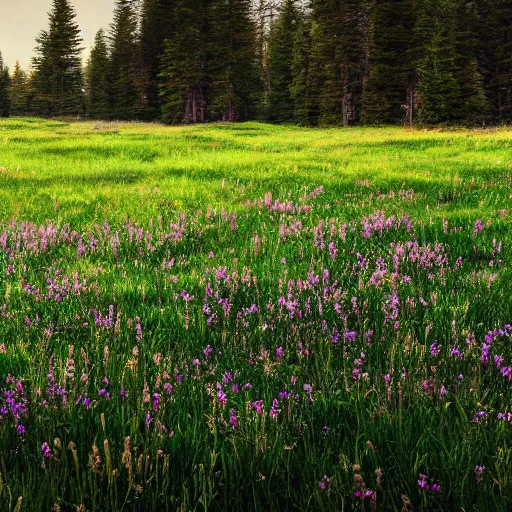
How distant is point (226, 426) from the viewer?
6.27 ft

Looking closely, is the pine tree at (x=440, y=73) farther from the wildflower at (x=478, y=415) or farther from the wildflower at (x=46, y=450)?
the wildflower at (x=46, y=450)

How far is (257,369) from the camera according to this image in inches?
98.2

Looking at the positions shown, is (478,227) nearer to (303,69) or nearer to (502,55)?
(502,55)

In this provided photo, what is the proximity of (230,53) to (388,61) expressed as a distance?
2103 centimetres

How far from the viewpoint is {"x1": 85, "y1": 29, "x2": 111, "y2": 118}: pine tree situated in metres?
86.2

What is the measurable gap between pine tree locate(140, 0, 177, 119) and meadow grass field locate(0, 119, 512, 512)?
7169cm

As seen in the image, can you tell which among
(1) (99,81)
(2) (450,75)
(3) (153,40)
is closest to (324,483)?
(2) (450,75)

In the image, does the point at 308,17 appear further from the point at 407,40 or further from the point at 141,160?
the point at 141,160

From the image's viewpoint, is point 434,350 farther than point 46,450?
Yes

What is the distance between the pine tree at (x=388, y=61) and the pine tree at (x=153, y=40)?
29599 mm

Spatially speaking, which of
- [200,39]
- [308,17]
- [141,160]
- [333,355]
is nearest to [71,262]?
[333,355]

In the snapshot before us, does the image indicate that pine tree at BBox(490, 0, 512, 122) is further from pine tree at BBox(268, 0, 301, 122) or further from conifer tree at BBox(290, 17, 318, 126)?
pine tree at BBox(268, 0, 301, 122)

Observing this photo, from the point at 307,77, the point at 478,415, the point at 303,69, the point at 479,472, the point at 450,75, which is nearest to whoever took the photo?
the point at 479,472

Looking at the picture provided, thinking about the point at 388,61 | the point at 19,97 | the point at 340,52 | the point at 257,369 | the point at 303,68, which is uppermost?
the point at 19,97
